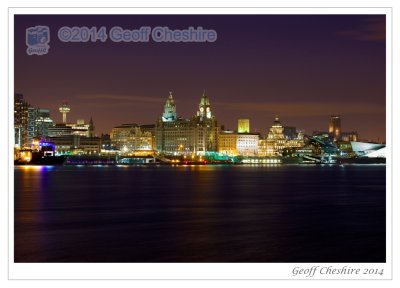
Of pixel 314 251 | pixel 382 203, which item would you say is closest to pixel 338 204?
pixel 382 203

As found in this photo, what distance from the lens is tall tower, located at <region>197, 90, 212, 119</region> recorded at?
136m

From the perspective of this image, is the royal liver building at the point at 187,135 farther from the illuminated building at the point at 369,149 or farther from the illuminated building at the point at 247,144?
the illuminated building at the point at 369,149

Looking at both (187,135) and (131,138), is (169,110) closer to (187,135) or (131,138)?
(131,138)

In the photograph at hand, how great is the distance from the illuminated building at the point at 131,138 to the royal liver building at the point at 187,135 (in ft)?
11.0

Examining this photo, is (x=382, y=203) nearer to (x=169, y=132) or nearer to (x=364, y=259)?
(x=364, y=259)

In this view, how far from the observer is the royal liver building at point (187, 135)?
124 metres

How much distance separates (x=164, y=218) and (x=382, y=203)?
10802mm

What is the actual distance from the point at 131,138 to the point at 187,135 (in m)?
15.8

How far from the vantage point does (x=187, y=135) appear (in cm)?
12462

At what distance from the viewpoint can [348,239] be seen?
50.5 feet
